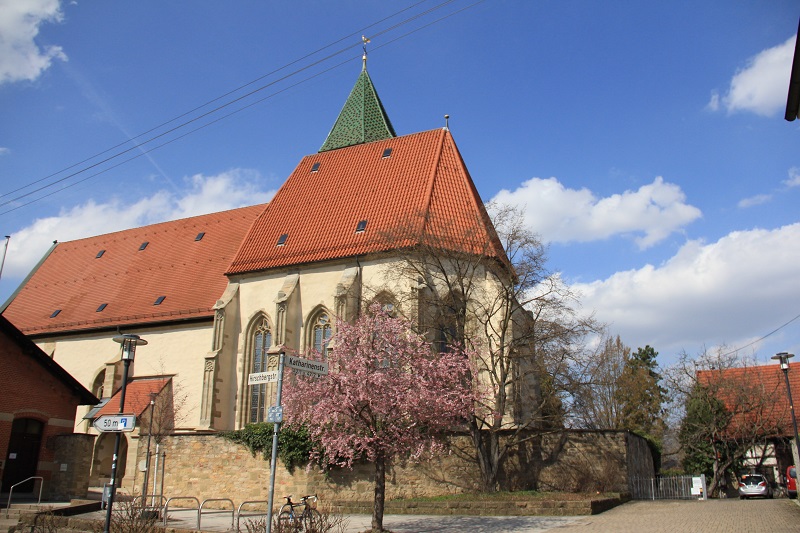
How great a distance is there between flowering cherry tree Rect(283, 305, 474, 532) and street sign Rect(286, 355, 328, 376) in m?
1.94

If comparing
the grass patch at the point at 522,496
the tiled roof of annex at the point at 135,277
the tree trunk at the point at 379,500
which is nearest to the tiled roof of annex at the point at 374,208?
the tiled roof of annex at the point at 135,277

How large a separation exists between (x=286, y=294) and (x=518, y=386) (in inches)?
363

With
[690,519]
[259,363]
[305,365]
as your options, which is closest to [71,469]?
[259,363]

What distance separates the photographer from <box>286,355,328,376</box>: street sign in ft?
34.4

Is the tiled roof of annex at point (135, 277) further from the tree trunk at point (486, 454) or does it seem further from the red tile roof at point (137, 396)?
the tree trunk at point (486, 454)

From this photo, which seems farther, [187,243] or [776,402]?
[187,243]

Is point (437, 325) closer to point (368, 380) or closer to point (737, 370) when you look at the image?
point (368, 380)

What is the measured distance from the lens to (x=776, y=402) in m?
31.5

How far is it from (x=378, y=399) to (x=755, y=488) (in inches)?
848

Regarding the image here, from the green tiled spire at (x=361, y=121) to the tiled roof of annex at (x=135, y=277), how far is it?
5.29m

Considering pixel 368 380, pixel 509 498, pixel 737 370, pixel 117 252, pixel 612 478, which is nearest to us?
pixel 368 380

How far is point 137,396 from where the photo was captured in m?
28.0

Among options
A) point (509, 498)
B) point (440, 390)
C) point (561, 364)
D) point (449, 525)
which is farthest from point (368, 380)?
point (561, 364)

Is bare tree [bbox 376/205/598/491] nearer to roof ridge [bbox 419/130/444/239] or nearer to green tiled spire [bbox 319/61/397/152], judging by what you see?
roof ridge [bbox 419/130/444/239]
